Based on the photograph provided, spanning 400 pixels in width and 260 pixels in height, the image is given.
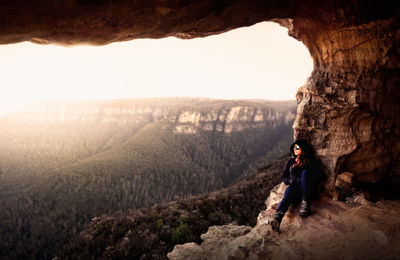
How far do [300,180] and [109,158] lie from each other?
219 feet

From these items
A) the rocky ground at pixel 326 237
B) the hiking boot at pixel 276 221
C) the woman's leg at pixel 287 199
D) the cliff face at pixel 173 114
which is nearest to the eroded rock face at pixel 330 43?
the rocky ground at pixel 326 237

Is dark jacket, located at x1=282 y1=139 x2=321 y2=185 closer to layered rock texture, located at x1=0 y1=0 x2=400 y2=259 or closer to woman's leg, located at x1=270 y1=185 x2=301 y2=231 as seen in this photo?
woman's leg, located at x1=270 y1=185 x2=301 y2=231

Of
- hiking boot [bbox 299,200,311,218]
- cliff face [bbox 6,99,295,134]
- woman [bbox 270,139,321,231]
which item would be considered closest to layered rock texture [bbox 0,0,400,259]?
hiking boot [bbox 299,200,311,218]

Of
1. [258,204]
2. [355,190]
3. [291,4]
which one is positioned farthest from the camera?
[258,204]

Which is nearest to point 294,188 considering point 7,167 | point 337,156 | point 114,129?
point 337,156

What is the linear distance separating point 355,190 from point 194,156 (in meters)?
73.2

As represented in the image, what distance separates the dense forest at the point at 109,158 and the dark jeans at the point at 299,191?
25989 millimetres

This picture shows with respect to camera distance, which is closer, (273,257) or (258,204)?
(273,257)

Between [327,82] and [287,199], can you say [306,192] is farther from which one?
[327,82]

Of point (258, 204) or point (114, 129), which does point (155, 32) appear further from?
point (114, 129)

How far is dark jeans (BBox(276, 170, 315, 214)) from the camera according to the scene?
562 centimetres

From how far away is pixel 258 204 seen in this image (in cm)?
1933

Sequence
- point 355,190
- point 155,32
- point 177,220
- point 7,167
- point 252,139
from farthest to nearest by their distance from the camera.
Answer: point 252,139 → point 7,167 → point 177,220 → point 355,190 → point 155,32

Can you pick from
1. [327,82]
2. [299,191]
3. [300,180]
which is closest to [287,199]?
[299,191]
